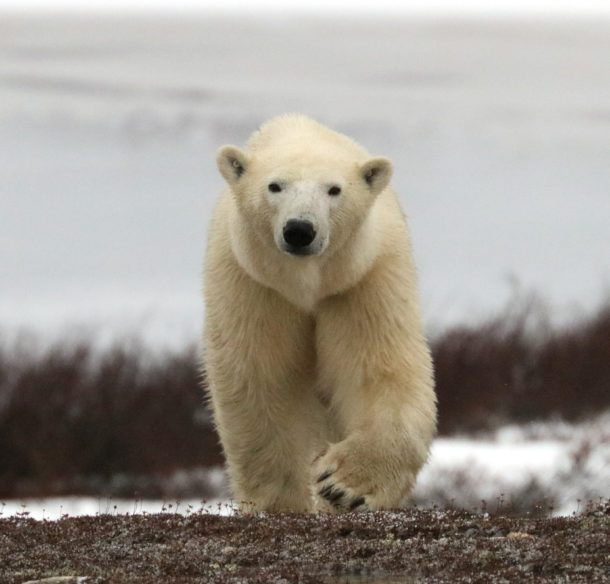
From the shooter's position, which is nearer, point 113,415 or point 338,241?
point 338,241

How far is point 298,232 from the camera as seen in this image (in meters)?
8.75

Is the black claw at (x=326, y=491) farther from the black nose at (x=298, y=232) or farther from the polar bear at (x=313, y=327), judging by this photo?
the black nose at (x=298, y=232)

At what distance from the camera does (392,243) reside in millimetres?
9789

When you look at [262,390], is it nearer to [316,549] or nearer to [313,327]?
[313,327]

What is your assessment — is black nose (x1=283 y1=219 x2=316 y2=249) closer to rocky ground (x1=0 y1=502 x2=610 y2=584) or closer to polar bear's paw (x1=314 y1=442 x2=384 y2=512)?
polar bear's paw (x1=314 y1=442 x2=384 y2=512)

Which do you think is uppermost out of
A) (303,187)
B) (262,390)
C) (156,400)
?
(156,400)

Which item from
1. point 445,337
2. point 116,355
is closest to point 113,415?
point 116,355

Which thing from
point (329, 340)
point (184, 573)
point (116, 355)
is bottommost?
point (184, 573)

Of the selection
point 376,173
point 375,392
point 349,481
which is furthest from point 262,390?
point 376,173

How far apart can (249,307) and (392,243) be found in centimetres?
97

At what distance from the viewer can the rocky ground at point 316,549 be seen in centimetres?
797

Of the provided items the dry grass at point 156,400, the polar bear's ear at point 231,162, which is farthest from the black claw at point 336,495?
the dry grass at point 156,400

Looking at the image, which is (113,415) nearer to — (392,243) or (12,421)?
(12,421)

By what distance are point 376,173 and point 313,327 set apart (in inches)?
44.5
